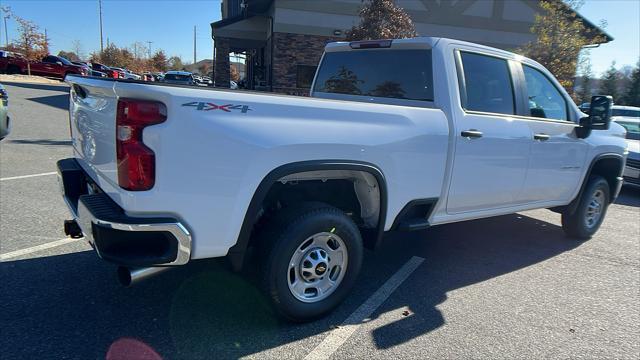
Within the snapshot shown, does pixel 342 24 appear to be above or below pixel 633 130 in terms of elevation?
above

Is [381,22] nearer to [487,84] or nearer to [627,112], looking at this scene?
[487,84]

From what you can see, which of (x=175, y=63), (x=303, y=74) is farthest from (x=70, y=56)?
(x=303, y=74)

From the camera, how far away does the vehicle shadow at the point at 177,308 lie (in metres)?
2.86

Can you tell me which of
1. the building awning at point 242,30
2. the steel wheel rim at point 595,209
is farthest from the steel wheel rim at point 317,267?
the building awning at point 242,30

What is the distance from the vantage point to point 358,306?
3.58 m

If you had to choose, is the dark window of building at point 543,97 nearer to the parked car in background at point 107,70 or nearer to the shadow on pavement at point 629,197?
the shadow on pavement at point 629,197

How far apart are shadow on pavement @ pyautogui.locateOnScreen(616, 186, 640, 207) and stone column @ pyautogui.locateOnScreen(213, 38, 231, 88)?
683 inches

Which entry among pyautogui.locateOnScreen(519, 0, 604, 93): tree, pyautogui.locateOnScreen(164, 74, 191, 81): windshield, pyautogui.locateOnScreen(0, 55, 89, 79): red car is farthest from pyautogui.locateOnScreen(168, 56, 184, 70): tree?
pyautogui.locateOnScreen(519, 0, 604, 93): tree

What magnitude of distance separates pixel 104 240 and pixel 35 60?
1580 inches

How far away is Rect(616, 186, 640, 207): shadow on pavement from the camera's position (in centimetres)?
845

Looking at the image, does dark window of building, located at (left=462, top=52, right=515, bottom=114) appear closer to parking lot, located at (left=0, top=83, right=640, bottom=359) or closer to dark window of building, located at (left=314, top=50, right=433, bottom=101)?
dark window of building, located at (left=314, top=50, right=433, bottom=101)

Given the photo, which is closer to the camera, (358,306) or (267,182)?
(267,182)

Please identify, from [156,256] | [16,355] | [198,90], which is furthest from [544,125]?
[16,355]

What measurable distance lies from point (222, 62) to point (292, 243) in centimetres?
2113
